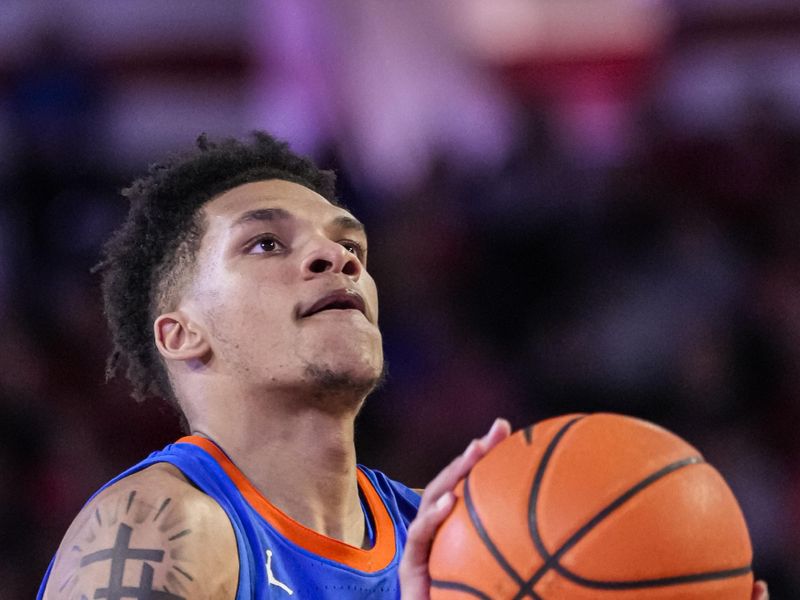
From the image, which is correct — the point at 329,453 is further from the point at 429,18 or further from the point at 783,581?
the point at 429,18

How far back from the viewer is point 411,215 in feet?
20.5

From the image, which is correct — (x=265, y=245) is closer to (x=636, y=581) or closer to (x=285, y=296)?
(x=285, y=296)

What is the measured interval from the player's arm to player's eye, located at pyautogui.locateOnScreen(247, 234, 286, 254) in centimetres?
70

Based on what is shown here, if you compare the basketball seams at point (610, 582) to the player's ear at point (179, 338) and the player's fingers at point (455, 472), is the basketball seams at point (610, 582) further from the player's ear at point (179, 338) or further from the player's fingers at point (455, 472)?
the player's ear at point (179, 338)

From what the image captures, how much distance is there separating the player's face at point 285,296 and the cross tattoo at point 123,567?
0.60m

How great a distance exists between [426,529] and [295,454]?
618 mm

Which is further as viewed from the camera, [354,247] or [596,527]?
[354,247]

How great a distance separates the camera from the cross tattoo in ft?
7.14

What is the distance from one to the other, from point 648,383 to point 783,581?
3.53ft

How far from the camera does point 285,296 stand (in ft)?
9.04

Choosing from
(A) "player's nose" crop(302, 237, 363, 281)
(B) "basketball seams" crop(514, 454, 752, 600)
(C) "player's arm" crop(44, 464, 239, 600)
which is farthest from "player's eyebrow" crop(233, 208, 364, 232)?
(B) "basketball seams" crop(514, 454, 752, 600)

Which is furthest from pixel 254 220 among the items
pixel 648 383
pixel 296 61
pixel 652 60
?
pixel 652 60

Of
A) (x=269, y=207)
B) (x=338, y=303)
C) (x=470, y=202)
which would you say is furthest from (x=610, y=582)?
(x=470, y=202)

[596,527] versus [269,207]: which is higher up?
[269,207]
